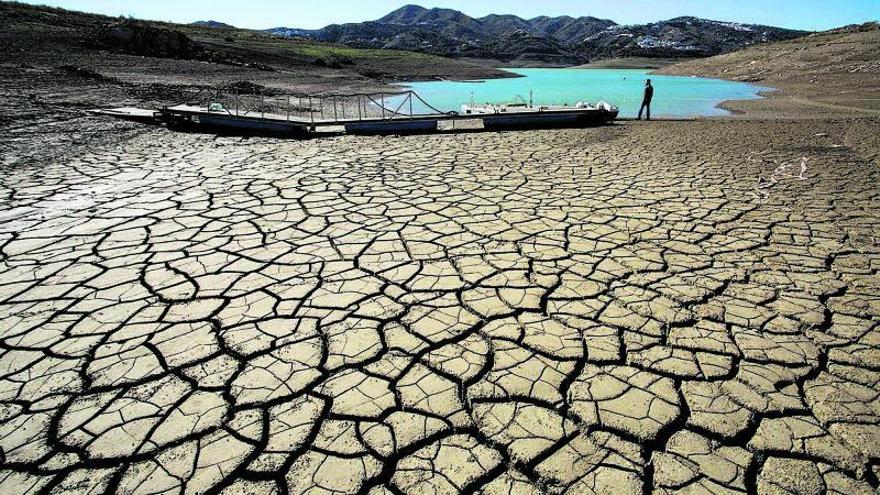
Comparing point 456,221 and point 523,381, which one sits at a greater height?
point 456,221

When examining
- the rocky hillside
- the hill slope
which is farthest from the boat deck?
the rocky hillside

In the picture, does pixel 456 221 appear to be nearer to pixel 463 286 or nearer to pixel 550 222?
pixel 550 222

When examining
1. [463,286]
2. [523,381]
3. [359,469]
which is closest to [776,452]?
[523,381]

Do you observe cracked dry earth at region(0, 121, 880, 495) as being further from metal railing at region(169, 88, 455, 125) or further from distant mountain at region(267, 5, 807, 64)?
distant mountain at region(267, 5, 807, 64)

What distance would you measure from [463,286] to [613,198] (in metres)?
3.01

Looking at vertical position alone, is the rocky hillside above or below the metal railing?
above

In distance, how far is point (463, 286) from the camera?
11.4ft

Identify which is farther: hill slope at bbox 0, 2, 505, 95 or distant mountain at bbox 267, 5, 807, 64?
distant mountain at bbox 267, 5, 807, 64

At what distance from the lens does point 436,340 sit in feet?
9.27

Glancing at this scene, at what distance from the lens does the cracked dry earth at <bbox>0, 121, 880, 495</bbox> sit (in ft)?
6.53

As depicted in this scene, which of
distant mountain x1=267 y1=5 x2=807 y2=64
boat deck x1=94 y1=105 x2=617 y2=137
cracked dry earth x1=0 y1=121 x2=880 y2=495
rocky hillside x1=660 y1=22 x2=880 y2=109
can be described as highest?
distant mountain x1=267 y1=5 x2=807 y2=64

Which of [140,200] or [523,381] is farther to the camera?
[140,200]

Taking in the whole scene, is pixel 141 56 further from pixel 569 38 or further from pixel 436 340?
pixel 569 38

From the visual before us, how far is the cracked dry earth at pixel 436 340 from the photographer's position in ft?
6.53
